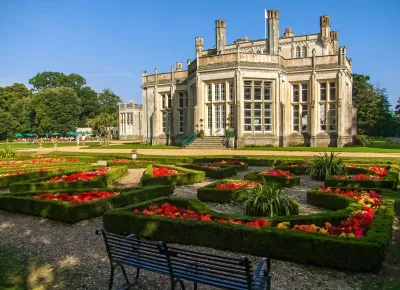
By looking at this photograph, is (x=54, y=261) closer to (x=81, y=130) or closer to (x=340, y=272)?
(x=340, y=272)

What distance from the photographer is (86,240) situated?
7.23 meters

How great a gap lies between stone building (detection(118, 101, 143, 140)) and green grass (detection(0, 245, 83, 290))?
58.8 m

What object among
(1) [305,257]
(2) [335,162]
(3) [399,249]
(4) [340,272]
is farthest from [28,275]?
(2) [335,162]

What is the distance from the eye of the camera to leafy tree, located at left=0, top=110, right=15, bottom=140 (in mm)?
70000

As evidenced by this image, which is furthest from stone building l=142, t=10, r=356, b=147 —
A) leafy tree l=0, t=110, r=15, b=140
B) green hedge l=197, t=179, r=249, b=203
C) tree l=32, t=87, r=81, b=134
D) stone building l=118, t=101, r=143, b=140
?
leafy tree l=0, t=110, r=15, b=140

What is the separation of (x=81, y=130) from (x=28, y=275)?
→ 8041cm

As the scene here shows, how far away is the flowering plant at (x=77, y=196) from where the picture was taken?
31.1ft

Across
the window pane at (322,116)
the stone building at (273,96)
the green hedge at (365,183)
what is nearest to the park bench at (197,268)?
the green hedge at (365,183)

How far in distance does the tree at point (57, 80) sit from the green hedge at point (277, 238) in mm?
93057

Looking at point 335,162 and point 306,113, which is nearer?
point 335,162

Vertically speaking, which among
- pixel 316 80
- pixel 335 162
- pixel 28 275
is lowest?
pixel 28 275

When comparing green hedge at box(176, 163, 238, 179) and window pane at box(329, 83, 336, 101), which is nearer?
green hedge at box(176, 163, 238, 179)

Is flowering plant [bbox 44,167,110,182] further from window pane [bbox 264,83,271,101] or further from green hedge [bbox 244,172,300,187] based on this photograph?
window pane [bbox 264,83,271,101]

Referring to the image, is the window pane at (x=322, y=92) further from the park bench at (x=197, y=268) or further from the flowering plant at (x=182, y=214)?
the park bench at (x=197, y=268)
